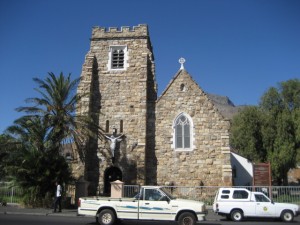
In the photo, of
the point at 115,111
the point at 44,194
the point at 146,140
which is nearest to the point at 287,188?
the point at 146,140

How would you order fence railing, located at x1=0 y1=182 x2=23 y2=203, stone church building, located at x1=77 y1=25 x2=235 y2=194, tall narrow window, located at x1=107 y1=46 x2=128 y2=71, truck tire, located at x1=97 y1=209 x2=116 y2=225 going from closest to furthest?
1. truck tire, located at x1=97 y1=209 x2=116 y2=225
2. fence railing, located at x1=0 y1=182 x2=23 y2=203
3. stone church building, located at x1=77 y1=25 x2=235 y2=194
4. tall narrow window, located at x1=107 y1=46 x2=128 y2=71

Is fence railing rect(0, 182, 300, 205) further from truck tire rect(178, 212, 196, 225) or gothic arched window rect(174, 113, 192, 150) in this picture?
truck tire rect(178, 212, 196, 225)

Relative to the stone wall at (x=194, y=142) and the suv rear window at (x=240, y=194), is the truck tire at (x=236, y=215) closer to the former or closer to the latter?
the suv rear window at (x=240, y=194)

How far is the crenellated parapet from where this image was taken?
27812 mm

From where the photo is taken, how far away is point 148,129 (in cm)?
2528

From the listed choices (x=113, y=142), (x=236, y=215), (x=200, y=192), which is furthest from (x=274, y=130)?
(x=236, y=215)

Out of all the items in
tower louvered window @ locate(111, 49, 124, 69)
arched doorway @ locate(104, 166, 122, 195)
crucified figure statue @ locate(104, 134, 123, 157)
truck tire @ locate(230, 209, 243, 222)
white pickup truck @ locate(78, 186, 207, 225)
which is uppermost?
tower louvered window @ locate(111, 49, 124, 69)

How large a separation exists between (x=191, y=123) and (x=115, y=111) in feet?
20.0

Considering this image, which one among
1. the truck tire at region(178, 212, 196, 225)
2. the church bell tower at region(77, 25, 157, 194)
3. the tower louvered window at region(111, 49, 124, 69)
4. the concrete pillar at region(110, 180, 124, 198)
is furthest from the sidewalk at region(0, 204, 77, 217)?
the tower louvered window at region(111, 49, 124, 69)

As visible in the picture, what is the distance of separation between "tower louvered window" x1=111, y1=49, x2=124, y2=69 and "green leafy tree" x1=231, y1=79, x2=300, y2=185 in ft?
44.6

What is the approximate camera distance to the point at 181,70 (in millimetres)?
26188

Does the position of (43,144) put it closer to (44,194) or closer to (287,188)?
(44,194)

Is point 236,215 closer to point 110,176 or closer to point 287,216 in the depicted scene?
point 287,216

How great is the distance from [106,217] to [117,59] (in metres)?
17.1
